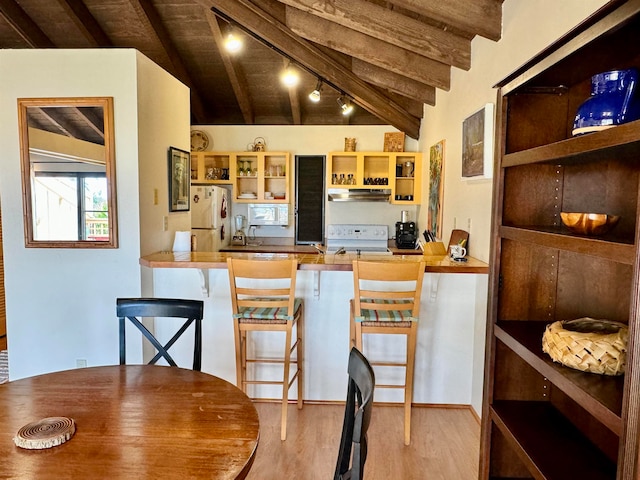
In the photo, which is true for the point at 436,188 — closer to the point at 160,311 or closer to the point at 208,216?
the point at 208,216

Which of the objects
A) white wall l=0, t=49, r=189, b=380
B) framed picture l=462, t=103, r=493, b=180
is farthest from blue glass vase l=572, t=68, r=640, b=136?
white wall l=0, t=49, r=189, b=380

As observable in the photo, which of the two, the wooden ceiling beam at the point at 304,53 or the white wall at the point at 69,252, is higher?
the wooden ceiling beam at the point at 304,53

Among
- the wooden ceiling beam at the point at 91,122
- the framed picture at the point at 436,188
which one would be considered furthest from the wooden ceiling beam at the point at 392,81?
the wooden ceiling beam at the point at 91,122

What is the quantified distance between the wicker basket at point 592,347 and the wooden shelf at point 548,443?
1.13ft

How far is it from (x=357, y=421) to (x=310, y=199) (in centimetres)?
490

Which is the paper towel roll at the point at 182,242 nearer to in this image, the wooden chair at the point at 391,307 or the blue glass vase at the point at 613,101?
the wooden chair at the point at 391,307

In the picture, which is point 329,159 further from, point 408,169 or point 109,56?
point 109,56

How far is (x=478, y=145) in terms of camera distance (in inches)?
104

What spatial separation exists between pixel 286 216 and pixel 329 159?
3.31 ft

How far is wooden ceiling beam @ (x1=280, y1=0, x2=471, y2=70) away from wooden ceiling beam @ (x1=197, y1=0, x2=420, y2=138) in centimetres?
79

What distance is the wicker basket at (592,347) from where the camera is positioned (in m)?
1.10

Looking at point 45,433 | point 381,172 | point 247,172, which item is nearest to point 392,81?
point 381,172

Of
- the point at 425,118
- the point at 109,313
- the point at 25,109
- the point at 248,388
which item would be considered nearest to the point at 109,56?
the point at 25,109

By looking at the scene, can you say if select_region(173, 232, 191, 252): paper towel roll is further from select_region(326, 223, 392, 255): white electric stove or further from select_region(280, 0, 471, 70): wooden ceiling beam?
select_region(326, 223, 392, 255): white electric stove
